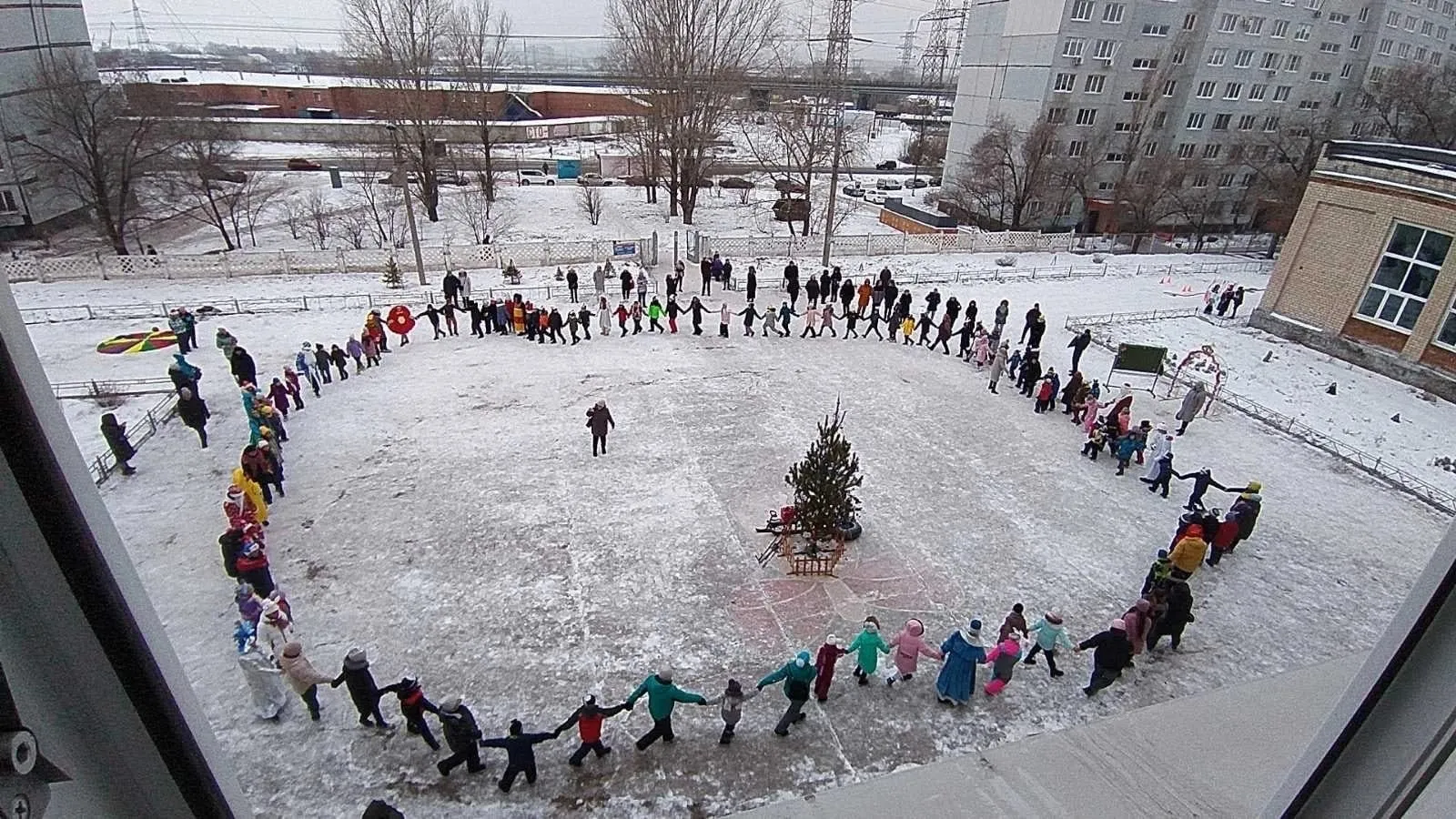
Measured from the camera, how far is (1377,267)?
58.3 feet

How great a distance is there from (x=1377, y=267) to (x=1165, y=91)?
83.3ft

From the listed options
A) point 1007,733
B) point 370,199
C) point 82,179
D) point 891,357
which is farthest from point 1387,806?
point 370,199

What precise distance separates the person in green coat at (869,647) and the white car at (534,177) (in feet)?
134

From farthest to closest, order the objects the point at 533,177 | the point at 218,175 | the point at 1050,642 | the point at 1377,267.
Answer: the point at 533,177, the point at 218,175, the point at 1377,267, the point at 1050,642

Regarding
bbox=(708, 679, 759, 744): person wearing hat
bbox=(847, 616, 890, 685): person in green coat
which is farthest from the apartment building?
bbox=(847, 616, 890, 685): person in green coat

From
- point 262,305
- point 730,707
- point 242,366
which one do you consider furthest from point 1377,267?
point 262,305

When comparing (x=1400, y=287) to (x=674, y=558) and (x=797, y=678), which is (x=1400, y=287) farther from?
(x=797, y=678)

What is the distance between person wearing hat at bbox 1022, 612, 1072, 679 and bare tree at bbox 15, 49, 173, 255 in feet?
91.4

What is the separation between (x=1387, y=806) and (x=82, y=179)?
101 feet

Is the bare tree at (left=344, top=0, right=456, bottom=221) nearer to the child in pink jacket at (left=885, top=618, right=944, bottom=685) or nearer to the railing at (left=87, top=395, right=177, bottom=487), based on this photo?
the railing at (left=87, top=395, right=177, bottom=487)

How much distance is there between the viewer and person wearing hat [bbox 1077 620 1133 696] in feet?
22.6

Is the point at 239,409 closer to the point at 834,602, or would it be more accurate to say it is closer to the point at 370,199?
the point at 834,602

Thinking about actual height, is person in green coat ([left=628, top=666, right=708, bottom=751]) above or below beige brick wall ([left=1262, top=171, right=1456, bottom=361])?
below

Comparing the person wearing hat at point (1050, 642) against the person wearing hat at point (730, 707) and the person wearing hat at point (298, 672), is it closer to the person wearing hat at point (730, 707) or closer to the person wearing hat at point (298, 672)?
the person wearing hat at point (730, 707)
